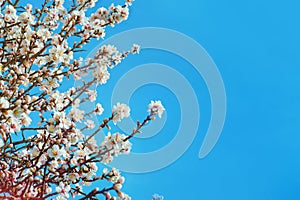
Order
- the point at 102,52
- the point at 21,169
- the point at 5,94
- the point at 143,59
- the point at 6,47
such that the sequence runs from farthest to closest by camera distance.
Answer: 1. the point at 143,59
2. the point at 102,52
3. the point at 6,47
4. the point at 21,169
5. the point at 5,94

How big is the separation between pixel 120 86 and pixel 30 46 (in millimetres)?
3078

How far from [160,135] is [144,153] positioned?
259mm

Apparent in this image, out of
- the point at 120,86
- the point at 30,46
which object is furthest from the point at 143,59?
the point at 30,46

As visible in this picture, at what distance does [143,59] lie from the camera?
14.9 ft

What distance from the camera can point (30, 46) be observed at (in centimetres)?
111

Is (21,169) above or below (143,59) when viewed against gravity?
below

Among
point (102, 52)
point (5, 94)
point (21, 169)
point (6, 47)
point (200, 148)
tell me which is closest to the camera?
point (5, 94)

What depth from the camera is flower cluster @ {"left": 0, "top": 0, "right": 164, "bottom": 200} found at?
101 cm

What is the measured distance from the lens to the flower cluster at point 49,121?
101 centimetres

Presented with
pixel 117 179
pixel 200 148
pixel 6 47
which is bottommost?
pixel 117 179

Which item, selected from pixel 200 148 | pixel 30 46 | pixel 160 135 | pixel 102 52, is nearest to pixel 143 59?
pixel 160 135

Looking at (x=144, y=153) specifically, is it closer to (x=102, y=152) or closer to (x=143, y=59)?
(x=143, y=59)

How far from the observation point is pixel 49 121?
3.12 feet

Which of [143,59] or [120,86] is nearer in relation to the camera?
[120,86]
